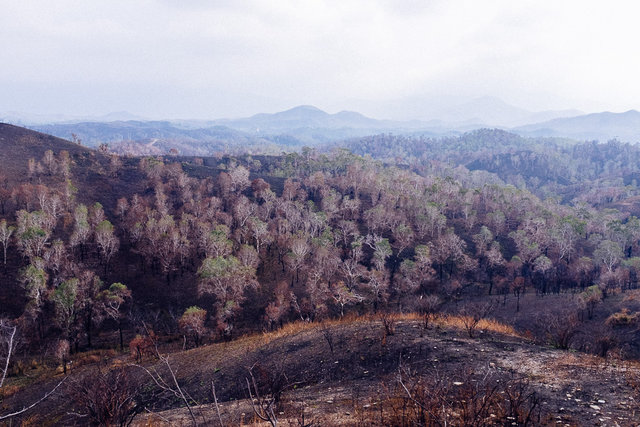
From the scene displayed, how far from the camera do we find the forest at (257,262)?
3528cm

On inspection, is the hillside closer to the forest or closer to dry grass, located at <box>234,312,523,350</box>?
dry grass, located at <box>234,312,523,350</box>

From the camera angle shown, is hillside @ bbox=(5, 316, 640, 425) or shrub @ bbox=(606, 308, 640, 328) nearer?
hillside @ bbox=(5, 316, 640, 425)

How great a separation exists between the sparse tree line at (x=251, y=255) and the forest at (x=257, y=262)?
0.32 meters

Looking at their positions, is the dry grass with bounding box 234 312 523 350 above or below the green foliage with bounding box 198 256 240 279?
above

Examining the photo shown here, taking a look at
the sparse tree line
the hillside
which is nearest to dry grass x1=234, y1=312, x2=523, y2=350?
the hillside

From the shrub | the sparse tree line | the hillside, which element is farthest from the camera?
the sparse tree line

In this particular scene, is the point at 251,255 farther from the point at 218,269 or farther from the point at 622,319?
the point at 622,319

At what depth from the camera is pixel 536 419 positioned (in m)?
9.08

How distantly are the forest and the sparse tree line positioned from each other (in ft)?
1.05

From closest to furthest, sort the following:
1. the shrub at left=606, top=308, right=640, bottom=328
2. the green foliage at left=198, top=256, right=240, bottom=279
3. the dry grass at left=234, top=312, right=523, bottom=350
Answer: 1. the dry grass at left=234, top=312, right=523, bottom=350
2. the shrub at left=606, top=308, right=640, bottom=328
3. the green foliage at left=198, top=256, right=240, bottom=279

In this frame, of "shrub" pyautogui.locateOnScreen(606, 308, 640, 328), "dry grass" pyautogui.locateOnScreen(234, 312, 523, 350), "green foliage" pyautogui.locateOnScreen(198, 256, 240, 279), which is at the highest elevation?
"dry grass" pyautogui.locateOnScreen(234, 312, 523, 350)

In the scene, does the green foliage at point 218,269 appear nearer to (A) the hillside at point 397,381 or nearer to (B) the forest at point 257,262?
(B) the forest at point 257,262

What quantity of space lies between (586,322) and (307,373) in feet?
135

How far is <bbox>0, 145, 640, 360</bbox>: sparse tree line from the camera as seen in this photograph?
1518 inches
